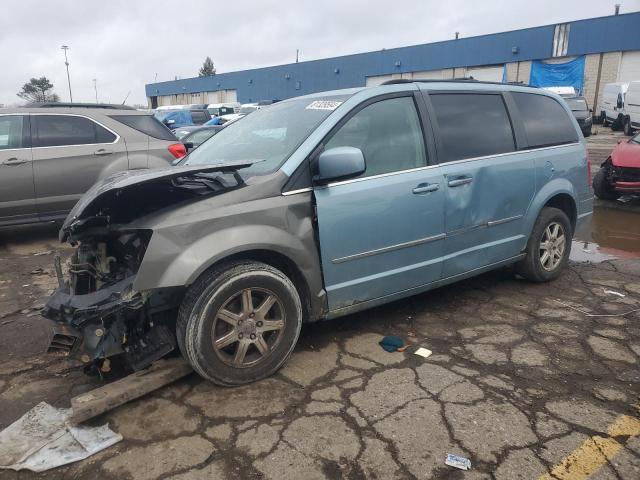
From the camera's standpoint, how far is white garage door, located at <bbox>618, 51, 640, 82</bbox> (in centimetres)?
2681

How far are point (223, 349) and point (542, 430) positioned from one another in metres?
1.78

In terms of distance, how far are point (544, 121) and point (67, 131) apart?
5.55 metres

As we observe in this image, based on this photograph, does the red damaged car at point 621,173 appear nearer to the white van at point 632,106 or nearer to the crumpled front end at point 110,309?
the crumpled front end at point 110,309

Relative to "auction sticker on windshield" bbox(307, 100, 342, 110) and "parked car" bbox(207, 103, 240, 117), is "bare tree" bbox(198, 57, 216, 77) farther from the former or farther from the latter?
"auction sticker on windshield" bbox(307, 100, 342, 110)

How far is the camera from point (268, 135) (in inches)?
142

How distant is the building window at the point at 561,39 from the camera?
28828mm

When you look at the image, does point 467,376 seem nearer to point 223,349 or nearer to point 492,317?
point 492,317

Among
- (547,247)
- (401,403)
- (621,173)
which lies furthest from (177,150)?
(621,173)

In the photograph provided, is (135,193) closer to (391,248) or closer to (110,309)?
(110,309)

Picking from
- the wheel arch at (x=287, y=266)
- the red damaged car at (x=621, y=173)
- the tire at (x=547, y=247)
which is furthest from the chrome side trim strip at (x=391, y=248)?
the red damaged car at (x=621, y=173)

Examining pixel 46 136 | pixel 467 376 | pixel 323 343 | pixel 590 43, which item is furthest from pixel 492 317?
pixel 590 43

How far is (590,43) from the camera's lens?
2802 centimetres

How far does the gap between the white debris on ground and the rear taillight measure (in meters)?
4.66

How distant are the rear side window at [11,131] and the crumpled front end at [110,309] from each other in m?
3.91
